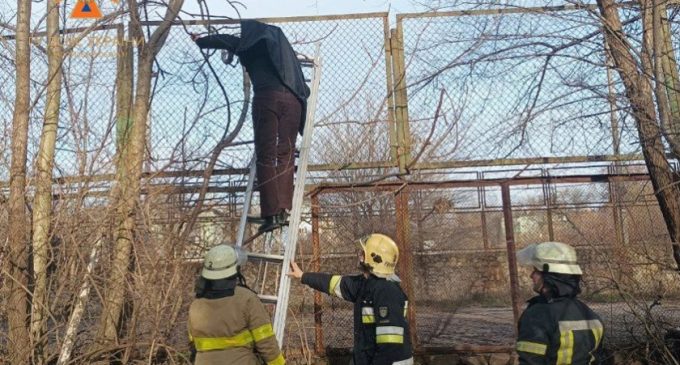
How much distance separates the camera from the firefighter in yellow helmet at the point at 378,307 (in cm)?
384

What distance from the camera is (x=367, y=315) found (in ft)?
13.4

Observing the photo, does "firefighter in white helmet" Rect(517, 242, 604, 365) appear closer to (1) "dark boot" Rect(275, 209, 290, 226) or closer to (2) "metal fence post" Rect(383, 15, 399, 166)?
(1) "dark boot" Rect(275, 209, 290, 226)

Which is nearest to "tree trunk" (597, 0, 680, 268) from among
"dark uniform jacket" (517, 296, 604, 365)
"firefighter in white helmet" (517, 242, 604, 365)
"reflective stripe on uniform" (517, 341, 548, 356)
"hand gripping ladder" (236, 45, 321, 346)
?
"hand gripping ladder" (236, 45, 321, 346)

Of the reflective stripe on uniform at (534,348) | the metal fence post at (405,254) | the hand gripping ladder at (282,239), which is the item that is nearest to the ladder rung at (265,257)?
the hand gripping ladder at (282,239)

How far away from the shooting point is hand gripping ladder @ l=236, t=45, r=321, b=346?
479 centimetres

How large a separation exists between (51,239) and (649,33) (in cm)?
549

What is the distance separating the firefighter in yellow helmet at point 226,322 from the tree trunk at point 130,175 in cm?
164

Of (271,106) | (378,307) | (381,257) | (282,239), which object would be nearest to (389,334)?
(378,307)

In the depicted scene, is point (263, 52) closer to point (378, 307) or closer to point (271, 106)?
point (271, 106)

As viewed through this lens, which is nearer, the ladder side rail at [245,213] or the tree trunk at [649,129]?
the ladder side rail at [245,213]

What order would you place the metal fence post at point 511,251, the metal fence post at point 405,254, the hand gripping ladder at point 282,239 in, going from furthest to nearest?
the metal fence post at point 405,254 → the metal fence post at point 511,251 → the hand gripping ladder at point 282,239

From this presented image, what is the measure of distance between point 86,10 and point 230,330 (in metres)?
3.66

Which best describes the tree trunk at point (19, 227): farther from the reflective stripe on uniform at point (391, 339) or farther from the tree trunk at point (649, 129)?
the tree trunk at point (649, 129)

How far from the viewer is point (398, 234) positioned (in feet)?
20.1
